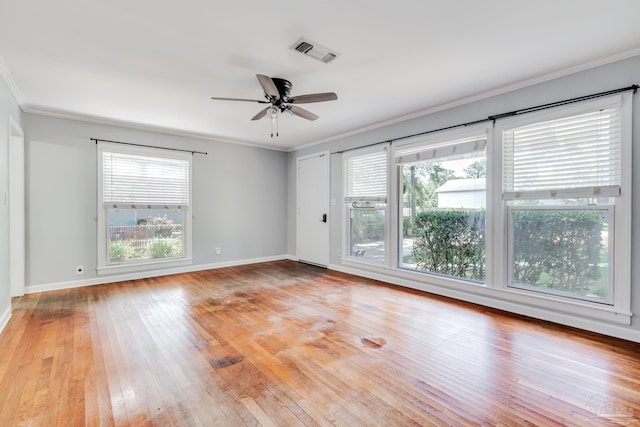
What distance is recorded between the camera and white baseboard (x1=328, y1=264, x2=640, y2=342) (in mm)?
2713

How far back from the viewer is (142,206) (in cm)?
502

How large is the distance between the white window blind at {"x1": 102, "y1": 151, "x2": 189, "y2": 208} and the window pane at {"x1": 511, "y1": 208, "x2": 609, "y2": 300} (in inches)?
206

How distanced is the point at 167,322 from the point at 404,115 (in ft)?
13.4

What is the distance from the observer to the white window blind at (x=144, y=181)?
15.7ft

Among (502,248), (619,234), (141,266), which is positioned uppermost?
(619,234)

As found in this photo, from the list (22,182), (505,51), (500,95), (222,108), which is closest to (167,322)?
(222,108)

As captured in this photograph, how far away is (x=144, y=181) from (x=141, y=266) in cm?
144

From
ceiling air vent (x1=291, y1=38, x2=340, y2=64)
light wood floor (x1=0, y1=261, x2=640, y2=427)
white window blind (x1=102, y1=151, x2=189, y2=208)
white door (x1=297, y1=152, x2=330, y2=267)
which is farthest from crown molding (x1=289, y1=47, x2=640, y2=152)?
white window blind (x1=102, y1=151, x2=189, y2=208)

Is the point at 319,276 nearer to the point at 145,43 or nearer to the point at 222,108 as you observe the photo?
the point at 222,108

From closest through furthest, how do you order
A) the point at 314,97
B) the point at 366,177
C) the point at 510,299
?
1. the point at 314,97
2. the point at 510,299
3. the point at 366,177

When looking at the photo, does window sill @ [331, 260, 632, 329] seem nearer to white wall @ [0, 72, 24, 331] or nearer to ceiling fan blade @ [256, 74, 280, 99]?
ceiling fan blade @ [256, 74, 280, 99]

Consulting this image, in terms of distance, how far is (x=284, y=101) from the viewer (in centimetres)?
316

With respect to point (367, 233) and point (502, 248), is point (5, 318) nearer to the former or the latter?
point (367, 233)

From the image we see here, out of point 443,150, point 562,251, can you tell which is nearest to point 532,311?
point 562,251
